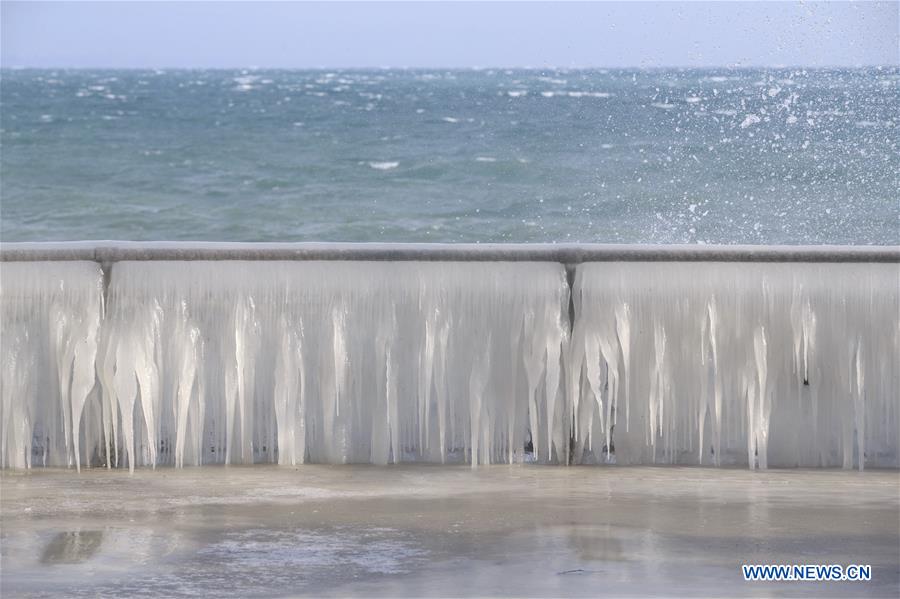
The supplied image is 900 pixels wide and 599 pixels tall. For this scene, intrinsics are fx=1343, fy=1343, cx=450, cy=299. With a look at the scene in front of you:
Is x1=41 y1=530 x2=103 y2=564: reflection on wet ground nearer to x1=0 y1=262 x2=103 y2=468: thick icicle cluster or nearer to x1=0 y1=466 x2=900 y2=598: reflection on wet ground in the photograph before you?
x1=0 y1=466 x2=900 y2=598: reflection on wet ground

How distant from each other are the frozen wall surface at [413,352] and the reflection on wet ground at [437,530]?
0.53 ft

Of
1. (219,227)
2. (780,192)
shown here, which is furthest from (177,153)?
(780,192)

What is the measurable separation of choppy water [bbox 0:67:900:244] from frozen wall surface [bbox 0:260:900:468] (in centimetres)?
1159

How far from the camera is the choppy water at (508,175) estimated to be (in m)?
18.9

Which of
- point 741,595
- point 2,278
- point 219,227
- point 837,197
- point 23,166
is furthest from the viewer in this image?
point 23,166

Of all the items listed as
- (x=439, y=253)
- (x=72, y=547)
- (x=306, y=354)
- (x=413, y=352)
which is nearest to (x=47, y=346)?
(x=306, y=354)

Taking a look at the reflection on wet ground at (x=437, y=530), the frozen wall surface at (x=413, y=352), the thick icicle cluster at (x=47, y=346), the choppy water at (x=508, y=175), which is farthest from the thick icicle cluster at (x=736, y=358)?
the choppy water at (x=508, y=175)

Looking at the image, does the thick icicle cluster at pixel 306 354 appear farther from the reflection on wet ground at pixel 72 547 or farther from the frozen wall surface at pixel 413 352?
the reflection on wet ground at pixel 72 547

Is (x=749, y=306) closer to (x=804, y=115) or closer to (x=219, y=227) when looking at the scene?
(x=219, y=227)

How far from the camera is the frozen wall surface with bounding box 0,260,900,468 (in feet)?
15.3

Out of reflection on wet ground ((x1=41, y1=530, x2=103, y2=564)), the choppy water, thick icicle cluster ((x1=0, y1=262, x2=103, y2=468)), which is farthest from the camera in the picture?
the choppy water

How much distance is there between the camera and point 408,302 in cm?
468

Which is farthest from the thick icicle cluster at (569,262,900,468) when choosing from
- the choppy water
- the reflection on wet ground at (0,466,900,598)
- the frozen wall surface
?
the choppy water

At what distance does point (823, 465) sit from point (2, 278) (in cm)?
295
